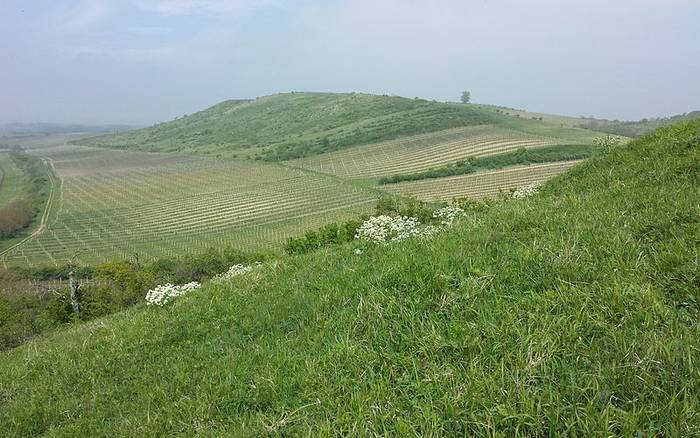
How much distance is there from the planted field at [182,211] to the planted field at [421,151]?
10.5 metres

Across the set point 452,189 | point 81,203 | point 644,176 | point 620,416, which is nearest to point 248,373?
point 620,416

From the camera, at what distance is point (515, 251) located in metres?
5.49

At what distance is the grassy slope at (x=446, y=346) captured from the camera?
3113 mm

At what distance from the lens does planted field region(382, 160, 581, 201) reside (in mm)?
77125

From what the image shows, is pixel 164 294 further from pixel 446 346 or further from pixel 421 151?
pixel 421 151

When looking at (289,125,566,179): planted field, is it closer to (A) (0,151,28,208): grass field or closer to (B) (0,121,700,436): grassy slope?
(A) (0,151,28,208): grass field

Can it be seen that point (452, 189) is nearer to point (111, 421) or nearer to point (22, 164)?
point (111, 421)

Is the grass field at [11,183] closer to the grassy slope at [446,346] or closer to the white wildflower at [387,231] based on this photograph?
the white wildflower at [387,231]

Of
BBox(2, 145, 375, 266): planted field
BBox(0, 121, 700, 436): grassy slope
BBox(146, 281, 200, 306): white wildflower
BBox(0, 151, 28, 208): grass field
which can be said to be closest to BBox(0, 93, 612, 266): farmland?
BBox(2, 145, 375, 266): planted field

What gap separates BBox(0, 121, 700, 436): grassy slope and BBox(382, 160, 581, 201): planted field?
227 feet

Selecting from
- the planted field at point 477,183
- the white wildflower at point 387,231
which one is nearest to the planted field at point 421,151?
the planted field at point 477,183

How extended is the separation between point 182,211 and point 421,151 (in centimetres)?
6629

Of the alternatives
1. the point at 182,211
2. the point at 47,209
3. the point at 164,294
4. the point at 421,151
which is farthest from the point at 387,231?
the point at 421,151

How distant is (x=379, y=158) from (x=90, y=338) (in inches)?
4714
